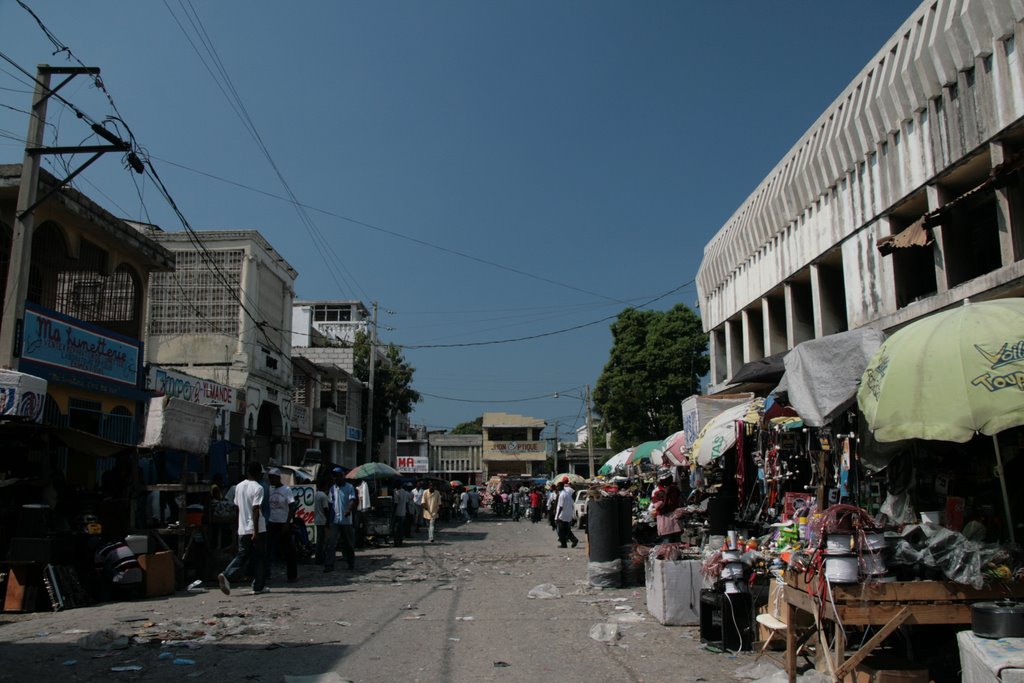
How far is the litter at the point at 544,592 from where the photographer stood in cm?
1143

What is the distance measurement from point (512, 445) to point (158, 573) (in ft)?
211

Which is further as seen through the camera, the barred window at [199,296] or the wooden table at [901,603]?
the barred window at [199,296]

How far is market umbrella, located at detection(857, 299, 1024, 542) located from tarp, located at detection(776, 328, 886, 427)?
1142 millimetres

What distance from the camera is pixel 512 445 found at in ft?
246

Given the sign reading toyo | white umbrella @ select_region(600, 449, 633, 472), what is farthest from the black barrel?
the sign reading toyo

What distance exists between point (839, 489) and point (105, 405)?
16.0m

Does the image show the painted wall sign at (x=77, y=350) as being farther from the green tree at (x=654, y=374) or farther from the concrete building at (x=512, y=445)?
the concrete building at (x=512, y=445)

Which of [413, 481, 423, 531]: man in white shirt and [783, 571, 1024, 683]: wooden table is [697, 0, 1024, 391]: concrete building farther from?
[413, 481, 423, 531]: man in white shirt

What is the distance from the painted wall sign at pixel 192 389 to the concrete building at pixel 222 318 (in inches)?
52.1

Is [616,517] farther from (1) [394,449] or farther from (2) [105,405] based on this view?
(1) [394,449]

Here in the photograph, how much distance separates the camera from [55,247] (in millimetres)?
16234

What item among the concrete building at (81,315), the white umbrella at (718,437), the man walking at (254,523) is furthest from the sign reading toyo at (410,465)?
the white umbrella at (718,437)

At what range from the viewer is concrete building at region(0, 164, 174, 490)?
1459 cm

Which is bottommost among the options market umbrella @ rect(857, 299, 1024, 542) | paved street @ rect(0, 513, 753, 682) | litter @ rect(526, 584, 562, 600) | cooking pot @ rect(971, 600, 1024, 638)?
litter @ rect(526, 584, 562, 600)
